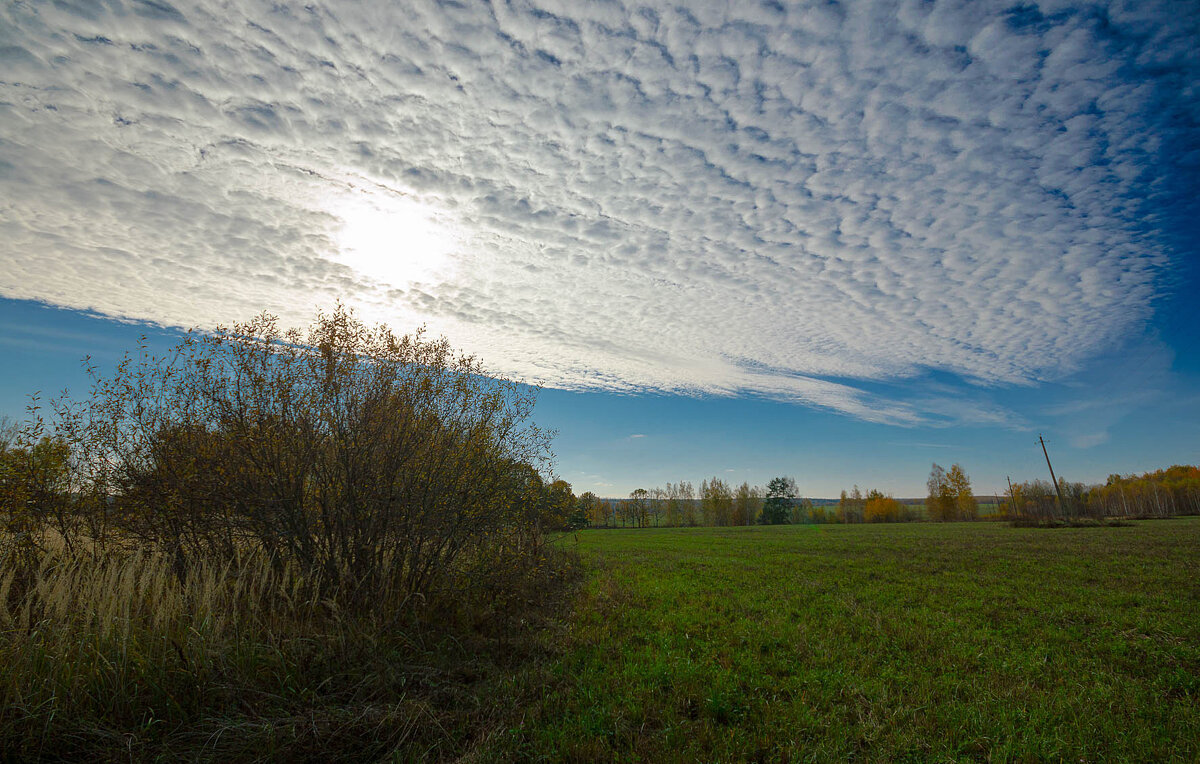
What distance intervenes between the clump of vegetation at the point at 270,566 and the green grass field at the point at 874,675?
4.46ft

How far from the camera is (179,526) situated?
681cm

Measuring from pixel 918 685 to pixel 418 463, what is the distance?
7.77 meters

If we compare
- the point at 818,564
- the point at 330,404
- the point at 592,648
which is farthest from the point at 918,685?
the point at 818,564

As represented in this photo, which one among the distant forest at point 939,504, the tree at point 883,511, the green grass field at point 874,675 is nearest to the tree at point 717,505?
the distant forest at point 939,504

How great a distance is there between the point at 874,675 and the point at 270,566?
8146 mm

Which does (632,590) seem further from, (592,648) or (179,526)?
(179,526)

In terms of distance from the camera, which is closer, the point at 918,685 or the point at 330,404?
the point at 918,685

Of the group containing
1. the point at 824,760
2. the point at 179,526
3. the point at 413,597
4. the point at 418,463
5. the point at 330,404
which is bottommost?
the point at 824,760

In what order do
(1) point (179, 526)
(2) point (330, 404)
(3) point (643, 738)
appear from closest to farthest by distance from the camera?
(3) point (643, 738) < (1) point (179, 526) < (2) point (330, 404)

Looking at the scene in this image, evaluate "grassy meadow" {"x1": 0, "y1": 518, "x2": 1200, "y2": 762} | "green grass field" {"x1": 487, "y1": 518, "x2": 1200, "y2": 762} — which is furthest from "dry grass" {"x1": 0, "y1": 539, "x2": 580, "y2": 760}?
"green grass field" {"x1": 487, "y1": 518, "x2": 1200, "y2": 762}

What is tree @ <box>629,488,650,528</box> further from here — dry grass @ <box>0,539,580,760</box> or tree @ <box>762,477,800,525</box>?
dry grass @ <box>0,539,580,760</box>

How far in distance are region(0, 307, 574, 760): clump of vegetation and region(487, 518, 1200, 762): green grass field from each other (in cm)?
136

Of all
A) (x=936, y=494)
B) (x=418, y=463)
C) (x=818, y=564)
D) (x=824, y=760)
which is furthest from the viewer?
(x=936, y=494)

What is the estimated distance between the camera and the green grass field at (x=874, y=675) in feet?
15.3
